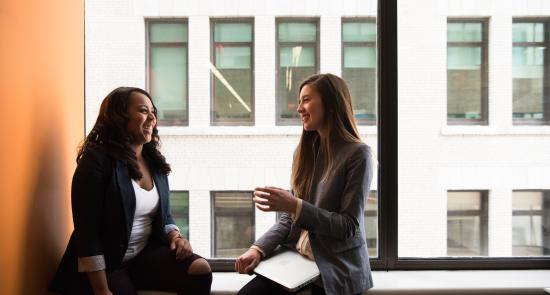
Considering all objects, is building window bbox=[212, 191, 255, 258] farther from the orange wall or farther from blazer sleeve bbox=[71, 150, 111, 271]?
blazer sleeve bbox=[71, 150, 111, 271]

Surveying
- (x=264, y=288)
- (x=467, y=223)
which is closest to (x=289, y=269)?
(x=264, y=288)

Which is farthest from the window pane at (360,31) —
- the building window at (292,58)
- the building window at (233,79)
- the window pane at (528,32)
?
the window pane at (528,32)

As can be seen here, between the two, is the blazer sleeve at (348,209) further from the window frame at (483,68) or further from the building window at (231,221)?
the window frame at (483,68)

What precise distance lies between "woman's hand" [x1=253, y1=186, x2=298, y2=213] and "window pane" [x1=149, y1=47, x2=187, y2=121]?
3.01 ft

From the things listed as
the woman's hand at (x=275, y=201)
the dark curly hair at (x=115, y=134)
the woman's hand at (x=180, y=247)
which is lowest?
the woman's hand at (x=180, y=247)

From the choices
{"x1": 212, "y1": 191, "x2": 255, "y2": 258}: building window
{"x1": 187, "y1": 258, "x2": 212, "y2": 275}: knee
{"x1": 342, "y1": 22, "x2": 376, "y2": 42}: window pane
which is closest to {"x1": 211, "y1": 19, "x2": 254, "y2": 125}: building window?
{"x1": 212, "y1": 191, "x2": 255, "y2": 258}: building window

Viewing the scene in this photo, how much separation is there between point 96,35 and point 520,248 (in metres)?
2.54

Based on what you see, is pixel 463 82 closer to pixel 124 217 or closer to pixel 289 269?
pixel 289 269

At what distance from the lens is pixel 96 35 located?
239cm

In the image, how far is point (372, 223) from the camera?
2436mm

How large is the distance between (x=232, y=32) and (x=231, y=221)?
1.01 metres

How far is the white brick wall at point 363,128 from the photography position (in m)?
2.41

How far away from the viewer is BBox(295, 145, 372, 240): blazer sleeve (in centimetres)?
168

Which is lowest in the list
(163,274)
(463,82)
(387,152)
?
(163,274)
